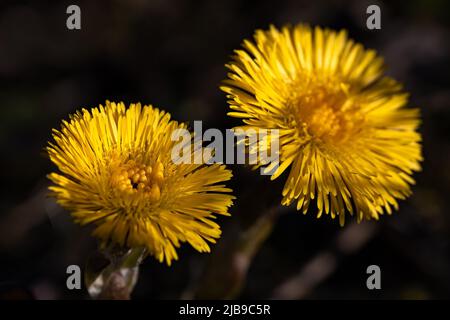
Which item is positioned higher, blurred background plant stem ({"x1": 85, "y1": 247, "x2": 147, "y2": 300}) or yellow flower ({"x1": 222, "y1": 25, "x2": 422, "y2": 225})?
yellow flower ({"x1": 222, "y1": 25, "x2": 422, "y2": 225})

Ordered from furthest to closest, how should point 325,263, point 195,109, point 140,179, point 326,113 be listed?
point 195,109
point 325,263
point 326,113
point 140,179

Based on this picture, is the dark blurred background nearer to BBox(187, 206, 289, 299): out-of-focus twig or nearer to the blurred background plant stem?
BBox(187, 206, 289, 299): out-of-focus twig

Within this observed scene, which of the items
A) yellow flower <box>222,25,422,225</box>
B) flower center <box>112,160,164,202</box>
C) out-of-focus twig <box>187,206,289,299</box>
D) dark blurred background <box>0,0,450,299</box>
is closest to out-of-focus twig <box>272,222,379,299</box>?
dark blurred background <box>0,0,450,299</box>

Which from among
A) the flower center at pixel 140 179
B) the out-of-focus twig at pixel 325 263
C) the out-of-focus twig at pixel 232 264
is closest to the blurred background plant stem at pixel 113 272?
the flower center at pixel 140 179

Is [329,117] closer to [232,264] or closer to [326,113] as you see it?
[326,113]

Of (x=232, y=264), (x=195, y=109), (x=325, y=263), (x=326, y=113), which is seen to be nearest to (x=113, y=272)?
(x=232, y=264)
